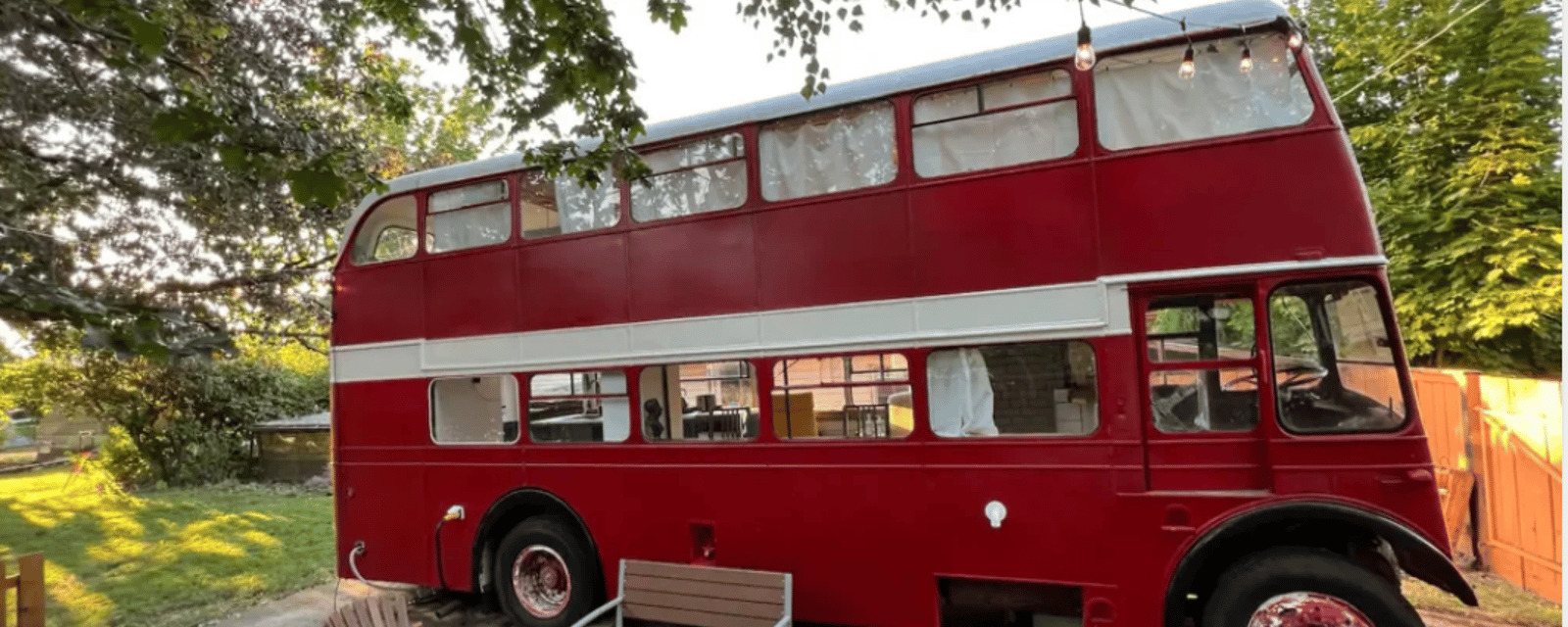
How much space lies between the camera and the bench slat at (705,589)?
195 inches

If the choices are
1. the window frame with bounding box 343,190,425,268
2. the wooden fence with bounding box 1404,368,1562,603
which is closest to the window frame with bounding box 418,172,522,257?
the window frame with bounding box 343,190,425,268

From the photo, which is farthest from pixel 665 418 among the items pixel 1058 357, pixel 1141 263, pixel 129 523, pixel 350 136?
pixel 129 523

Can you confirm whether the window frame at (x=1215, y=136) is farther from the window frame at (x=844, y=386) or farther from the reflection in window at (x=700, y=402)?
the reflection in window at (x=700, y=402)

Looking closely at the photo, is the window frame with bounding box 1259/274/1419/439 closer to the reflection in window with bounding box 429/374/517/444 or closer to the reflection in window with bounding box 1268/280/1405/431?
the reflection in window with bounding box 1268/280/1405/431

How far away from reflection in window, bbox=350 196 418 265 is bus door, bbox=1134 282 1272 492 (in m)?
5.52

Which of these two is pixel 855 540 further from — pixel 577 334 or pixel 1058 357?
pixel 577 334

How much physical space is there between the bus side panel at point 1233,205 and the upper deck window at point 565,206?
10.8ft

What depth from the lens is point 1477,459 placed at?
253 inches

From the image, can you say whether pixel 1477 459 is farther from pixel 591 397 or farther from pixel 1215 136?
pixel 591 397

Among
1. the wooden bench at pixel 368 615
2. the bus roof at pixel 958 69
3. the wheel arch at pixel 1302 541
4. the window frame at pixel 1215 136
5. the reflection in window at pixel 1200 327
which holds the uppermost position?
the bus roof at pixel 958 69

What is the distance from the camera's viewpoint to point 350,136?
984cm

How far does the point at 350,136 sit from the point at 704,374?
7072 millimetres

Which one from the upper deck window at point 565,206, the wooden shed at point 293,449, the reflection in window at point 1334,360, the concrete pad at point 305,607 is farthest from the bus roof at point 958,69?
the wooden shed at point 293,449

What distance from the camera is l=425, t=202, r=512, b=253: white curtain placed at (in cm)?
611
